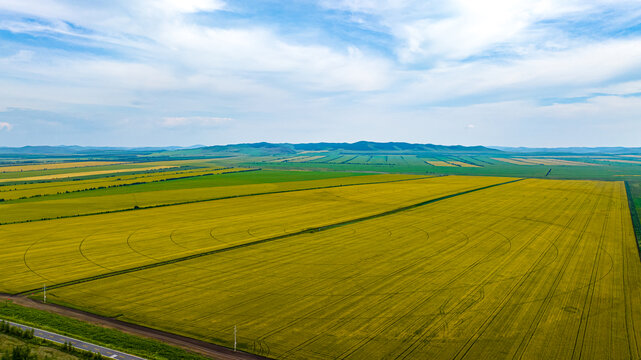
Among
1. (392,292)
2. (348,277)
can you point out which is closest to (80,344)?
(348,277)

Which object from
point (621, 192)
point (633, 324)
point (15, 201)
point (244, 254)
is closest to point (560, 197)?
point (621, 192)

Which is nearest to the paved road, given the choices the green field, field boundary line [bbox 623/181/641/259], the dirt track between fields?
the green field

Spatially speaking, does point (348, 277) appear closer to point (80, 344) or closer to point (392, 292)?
point (392, 292)

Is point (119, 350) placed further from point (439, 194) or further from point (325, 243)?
point (439, 194)

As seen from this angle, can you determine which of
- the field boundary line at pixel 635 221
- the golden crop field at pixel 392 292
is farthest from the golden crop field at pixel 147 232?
the field boundary line at pixel 635 221

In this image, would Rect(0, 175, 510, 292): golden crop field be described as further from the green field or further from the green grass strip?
the green grass strip

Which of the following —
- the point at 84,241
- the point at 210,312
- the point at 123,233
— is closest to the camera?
the point at 210,312

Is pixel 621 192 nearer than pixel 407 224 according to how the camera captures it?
No
